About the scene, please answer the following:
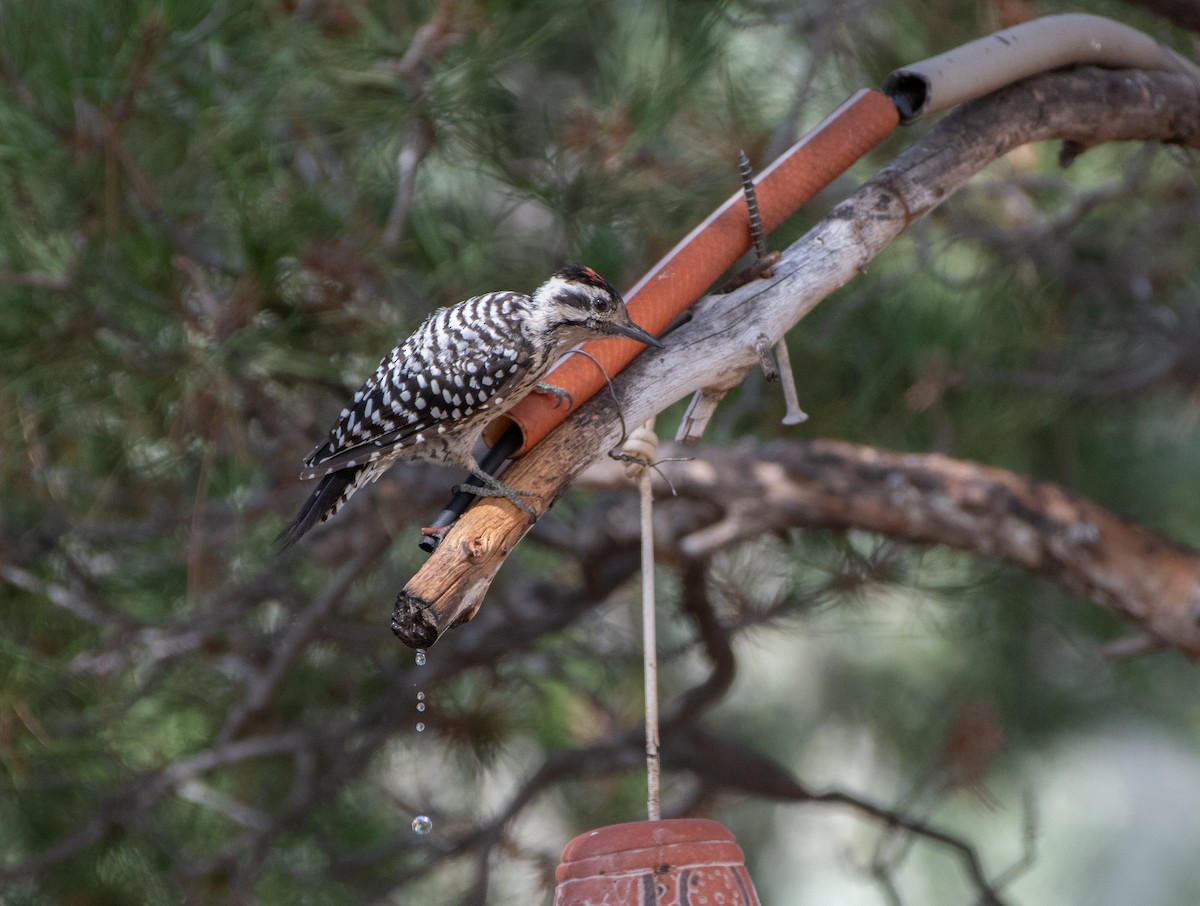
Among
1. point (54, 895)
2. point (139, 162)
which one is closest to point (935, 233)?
point (139, 162)

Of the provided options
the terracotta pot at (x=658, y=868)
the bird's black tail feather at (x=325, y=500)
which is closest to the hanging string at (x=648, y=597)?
the terracotta pot at (x=658, y=868)

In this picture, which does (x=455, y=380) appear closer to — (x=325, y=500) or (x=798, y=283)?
(x=325, y=500)

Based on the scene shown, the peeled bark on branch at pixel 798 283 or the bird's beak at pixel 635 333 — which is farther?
the bird's beak at pixel 635 333

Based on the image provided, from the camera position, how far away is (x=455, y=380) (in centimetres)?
143

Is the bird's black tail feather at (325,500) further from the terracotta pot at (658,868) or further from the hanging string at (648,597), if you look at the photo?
the terracotta pot at (658,868)

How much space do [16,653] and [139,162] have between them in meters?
0.73

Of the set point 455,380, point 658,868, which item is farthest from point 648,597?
point 455,380

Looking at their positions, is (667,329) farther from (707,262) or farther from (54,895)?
(54,895)

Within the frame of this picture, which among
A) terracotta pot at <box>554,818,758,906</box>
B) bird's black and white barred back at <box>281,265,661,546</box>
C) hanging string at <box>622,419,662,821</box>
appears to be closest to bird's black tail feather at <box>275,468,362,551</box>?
bird's black and white barred back at <box>281,265,661,546</box>

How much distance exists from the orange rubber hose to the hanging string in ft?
0.24

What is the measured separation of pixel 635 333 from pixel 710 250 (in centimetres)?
12

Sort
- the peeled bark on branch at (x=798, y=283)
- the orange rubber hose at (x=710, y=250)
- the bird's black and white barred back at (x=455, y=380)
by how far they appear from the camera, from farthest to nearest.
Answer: the bird's black and white barred back at (x=455, y=380) → the orange rubber hose at (x=710, y=250) → the peeled bark on branch at (x=798, y=283)

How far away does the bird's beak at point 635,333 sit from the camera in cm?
130

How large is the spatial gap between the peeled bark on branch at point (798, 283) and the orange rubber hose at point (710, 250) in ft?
0.07
